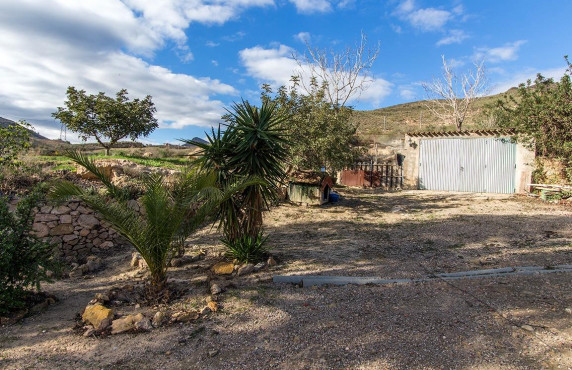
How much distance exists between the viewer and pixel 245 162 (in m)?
6.04

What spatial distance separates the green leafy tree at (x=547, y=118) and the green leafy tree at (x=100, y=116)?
21025 mm

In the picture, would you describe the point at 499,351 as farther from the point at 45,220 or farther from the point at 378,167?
the point at 378,167

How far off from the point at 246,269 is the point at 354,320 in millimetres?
2360

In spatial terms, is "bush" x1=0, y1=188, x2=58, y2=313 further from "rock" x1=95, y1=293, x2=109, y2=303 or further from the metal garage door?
the metal garage door

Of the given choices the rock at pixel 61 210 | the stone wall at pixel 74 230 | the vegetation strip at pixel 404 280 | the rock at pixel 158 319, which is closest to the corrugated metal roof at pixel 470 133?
the vegetation strip at pixel 404 280

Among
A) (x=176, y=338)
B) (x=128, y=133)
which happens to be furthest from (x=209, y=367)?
(x=128, y=133)

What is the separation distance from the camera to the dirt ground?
3.15 metres

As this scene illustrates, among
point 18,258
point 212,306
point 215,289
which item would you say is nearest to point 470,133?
point 215,289

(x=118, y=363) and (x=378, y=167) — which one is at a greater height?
(x=378, y=167)

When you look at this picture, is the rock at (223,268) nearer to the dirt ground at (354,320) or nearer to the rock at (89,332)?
the dirt ground at (354,320)

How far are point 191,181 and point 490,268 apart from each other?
5225mm

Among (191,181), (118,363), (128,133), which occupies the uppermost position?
(128,133)

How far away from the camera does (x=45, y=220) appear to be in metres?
7.47

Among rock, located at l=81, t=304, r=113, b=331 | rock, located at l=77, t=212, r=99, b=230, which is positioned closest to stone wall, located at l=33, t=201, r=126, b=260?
rock, located at l=77, t=212, r=99, b=230
